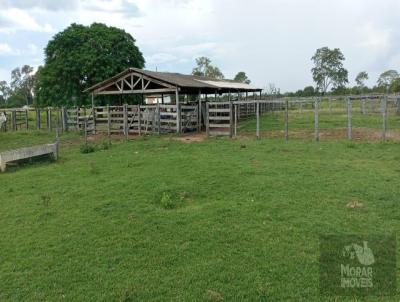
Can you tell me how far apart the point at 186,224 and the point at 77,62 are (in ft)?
83.4

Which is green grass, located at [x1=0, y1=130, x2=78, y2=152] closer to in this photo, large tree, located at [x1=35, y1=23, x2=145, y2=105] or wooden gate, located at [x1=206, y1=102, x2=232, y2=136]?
wooden gate, located at [x1=206, y1=102, x2=232, y2=136]

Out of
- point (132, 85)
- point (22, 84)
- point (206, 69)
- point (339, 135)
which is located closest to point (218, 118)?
point (339, 135)

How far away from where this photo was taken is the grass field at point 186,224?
4398 millimetres

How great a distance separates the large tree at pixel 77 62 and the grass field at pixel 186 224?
19.5 meters

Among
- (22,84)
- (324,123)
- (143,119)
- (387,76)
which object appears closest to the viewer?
(143,119)

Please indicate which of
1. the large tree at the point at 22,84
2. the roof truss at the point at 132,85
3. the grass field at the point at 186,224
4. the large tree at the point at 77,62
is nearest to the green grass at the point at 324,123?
the roof truss at the point at 132,85

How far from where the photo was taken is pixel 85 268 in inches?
190

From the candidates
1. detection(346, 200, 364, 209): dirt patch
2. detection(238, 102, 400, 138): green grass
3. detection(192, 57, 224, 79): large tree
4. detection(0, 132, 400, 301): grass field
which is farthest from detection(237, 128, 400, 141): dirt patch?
detection(192, 57, 224, 79): large tree

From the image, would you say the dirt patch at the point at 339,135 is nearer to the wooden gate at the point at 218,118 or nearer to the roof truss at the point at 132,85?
the wooden gate at the point at 218,118

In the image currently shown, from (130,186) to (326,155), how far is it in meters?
5.82

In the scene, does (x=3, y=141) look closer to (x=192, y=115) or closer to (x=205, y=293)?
(x=192, y=115)

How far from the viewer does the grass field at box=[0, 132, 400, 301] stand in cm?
440

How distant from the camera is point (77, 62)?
95.0 feet

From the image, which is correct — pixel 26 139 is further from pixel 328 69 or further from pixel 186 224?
pixel 328 69
